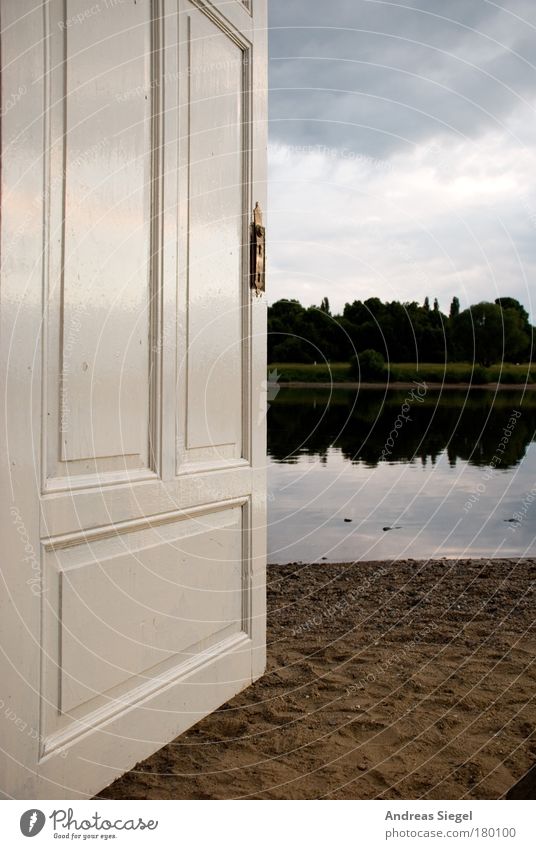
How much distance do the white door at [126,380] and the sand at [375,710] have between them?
0.17 meters

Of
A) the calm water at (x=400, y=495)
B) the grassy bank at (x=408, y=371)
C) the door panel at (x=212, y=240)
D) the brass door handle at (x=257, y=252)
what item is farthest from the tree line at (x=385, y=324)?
the calm water at (x=400, y=495)

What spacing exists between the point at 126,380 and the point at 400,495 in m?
7.12

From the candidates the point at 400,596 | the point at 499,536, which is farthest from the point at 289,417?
the point at 400,596

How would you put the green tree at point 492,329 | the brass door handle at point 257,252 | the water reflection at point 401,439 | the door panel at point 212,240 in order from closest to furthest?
the door panel at point 212,240, the brass door handle at point 257,252, the green tree at point 492,329, the water reflection at point 401,439

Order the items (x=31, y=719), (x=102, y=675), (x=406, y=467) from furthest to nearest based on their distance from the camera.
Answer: (x=406, y=467) → (x=102, y=675) → (x=31, y=719)

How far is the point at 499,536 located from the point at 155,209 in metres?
5.23

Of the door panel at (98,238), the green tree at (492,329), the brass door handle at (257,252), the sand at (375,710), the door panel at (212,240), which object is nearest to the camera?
the door panel at (98,238)

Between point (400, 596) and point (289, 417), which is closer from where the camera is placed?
point (400, 596)

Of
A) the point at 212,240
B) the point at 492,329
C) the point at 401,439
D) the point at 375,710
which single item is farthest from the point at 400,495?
the point at 401,439

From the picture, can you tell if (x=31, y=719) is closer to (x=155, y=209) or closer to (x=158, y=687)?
(x=158, y=687)

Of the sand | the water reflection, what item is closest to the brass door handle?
the sand

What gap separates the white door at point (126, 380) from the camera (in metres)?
1.95

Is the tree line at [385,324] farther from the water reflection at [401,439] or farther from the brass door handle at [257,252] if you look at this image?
the water reflection at [401,439]

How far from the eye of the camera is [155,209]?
Result: 2.54 metres
